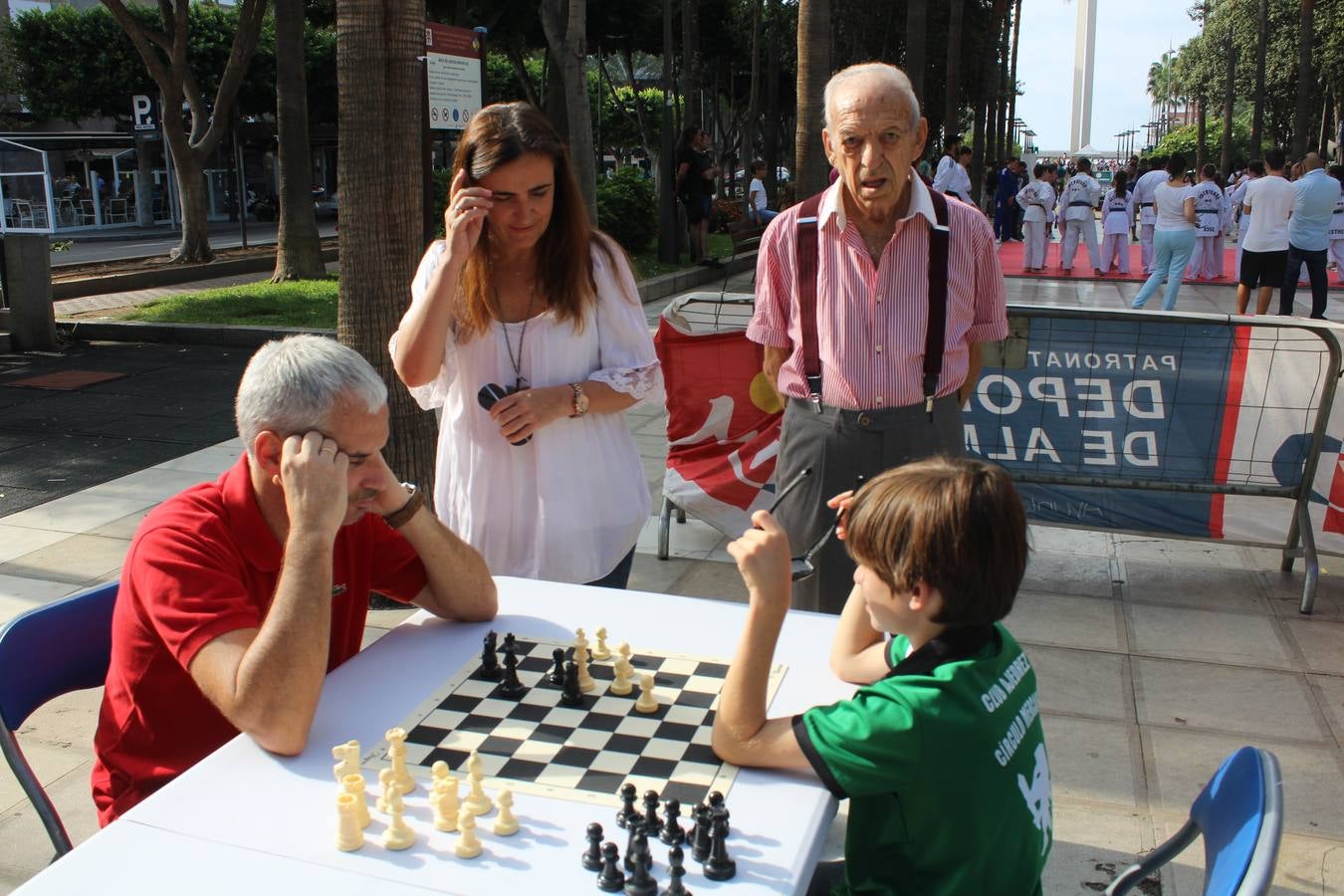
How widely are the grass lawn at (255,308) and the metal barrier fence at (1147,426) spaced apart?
7.44 m

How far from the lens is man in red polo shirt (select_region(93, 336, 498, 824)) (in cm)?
198

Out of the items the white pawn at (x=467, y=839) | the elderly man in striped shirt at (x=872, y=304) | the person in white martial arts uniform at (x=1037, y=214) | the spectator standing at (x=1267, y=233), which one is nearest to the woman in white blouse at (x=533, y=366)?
the elderly man in striped shirt at (x=872, y=304)

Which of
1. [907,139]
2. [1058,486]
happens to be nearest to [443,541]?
[907,139]

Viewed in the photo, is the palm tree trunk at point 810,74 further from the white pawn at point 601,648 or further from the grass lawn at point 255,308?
the white pawn at point 601,648

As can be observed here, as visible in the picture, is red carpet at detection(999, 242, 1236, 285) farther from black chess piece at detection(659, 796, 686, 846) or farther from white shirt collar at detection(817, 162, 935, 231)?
black chess piece at detection(659, 796, 686, 846)

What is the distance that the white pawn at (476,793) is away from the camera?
5.83 ft

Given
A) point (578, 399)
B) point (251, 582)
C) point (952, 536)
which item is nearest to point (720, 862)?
point (952, 536)

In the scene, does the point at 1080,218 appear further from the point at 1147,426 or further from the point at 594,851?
the point at 594,851

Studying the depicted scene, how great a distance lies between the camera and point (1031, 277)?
1844cm

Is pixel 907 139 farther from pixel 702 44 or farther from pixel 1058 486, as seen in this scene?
pixel 702 44

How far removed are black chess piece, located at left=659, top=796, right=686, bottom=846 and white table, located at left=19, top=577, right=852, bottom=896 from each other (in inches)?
1.1

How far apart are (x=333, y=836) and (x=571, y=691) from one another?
56 cm

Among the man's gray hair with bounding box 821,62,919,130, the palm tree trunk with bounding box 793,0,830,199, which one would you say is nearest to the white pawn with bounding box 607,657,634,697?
the man's gray hair with bounding box 821,62,919,130

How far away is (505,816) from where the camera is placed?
1729 millimetres
